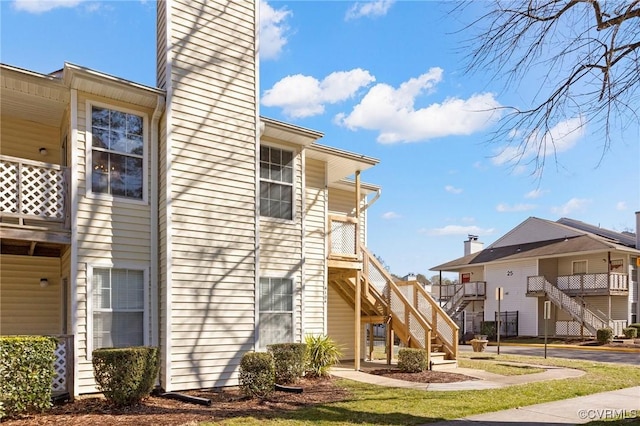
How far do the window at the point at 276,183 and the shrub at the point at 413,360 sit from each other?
4.41m

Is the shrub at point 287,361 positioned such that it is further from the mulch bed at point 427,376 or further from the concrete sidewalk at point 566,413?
the concrete sidewalk at point 566,413

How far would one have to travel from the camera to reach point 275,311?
37.9 feet

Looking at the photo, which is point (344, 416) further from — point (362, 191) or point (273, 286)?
point (362, 191)

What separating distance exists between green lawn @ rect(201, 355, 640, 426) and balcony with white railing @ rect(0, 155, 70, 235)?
15.7ft

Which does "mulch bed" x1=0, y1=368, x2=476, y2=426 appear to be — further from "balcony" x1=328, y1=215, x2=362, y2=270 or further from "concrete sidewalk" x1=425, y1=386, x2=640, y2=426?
"balcony" x1=328, y1=215, x2=362, y2=270

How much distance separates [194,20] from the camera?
10.4 metres

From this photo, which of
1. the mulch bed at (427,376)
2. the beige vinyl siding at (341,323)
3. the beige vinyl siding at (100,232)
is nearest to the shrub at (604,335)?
the beige vinyl siding at (341,323)

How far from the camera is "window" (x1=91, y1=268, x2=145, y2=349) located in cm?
909

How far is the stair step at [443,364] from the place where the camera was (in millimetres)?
13023

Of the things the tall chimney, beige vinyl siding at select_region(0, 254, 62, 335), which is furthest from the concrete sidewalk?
the tall chimney

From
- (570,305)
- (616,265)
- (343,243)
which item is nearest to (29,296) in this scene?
(343,243)

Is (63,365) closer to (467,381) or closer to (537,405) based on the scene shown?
(537,405)

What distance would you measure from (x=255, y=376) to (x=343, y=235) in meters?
5.71

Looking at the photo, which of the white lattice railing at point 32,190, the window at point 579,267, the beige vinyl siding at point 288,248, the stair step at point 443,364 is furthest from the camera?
the window at point 579,267
